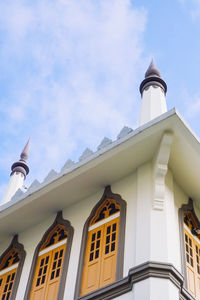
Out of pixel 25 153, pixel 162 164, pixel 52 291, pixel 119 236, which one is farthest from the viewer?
pixel 25 153

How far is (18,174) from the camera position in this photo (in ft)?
51.7

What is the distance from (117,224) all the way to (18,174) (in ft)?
21.8

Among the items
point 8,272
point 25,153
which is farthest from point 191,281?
point 25,153

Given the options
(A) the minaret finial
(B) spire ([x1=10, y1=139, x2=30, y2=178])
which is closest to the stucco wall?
(B) spire ([x1=10, y1=139, x2=30, y2=178])

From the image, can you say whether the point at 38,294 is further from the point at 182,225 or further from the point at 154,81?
the point at 154,81

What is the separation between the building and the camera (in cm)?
851

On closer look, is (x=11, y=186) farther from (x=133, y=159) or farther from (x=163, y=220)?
(x=163, y=220)

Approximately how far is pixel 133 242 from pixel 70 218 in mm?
2070

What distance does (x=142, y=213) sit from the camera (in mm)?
9195

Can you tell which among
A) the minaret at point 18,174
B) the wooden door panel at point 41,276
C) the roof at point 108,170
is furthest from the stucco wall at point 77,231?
the minaret at point 18,174

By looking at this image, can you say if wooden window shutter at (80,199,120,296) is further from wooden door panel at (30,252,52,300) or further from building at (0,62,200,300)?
wooden door panel at (30,252,52,300)

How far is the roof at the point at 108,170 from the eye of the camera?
9.47 meters

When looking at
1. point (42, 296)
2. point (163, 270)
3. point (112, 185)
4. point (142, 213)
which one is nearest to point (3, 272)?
point (42, 296)

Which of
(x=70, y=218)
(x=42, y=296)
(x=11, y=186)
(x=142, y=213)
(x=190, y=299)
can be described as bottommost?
(x=190, y=299)
